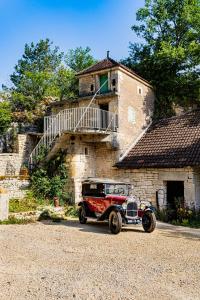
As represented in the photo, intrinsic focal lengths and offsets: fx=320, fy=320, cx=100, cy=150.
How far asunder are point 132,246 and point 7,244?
3325mm

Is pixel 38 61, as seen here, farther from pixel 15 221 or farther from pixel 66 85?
pixel 15 221

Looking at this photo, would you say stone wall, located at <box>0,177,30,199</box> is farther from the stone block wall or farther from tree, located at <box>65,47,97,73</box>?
tree, located at <box>65,47,97,73</box>

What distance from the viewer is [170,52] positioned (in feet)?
64.9

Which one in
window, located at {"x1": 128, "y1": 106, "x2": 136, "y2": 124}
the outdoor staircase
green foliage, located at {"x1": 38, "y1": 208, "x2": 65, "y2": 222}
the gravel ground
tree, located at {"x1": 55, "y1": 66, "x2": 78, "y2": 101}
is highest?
tree, located at {"x1": 55, "y1": 66, "x2": 78, "y2": 101}

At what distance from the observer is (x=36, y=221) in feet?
41.3

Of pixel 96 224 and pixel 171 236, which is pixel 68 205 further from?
pixel 171 236

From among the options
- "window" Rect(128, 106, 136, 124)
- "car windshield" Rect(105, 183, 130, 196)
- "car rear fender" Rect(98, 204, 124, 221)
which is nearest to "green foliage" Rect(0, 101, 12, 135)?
"window" Rect(128, 106, 136, 124)

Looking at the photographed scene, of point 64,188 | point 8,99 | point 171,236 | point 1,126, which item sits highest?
point 8,99

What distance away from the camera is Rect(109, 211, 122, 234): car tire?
1007cm

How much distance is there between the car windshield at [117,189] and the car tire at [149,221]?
1.41m

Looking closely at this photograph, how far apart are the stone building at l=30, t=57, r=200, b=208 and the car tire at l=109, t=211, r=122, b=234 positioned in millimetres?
5007

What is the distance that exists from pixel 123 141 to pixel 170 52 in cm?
676

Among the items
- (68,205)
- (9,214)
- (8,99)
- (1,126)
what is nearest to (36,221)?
(9,214)

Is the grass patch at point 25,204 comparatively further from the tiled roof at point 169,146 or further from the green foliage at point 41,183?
the tiled roof at point 169,146
